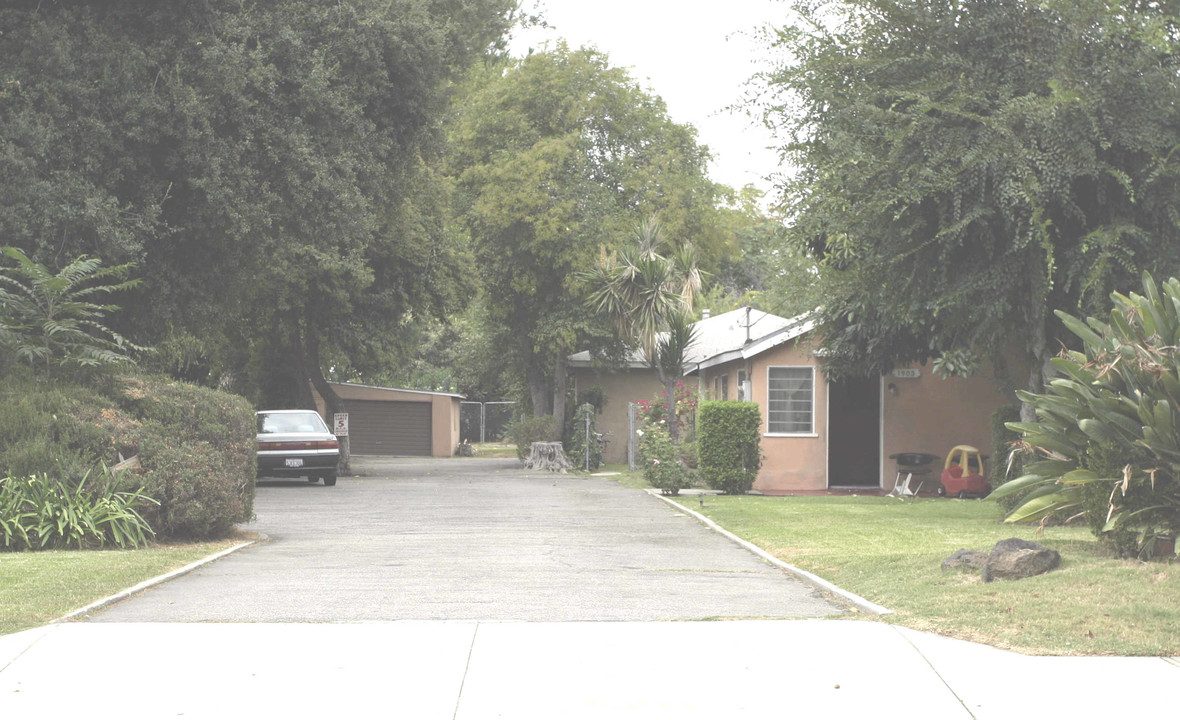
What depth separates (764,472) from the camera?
23906 mm

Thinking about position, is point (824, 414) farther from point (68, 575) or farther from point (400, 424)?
point (400, 424)

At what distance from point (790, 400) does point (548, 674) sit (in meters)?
18.0

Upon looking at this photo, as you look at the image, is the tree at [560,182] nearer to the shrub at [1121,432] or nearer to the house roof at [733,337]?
the house roof at [733,337]

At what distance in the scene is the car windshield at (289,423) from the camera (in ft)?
85.4

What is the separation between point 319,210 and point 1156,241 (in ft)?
40.1

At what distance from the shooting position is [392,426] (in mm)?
48625

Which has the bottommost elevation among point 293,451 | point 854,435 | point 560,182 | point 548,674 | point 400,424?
point 548,674

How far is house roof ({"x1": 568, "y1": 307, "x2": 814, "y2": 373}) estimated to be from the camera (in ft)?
76.7

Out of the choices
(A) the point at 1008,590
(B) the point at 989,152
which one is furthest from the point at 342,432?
(A) the point at 1008,590

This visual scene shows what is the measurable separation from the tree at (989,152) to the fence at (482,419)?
127 ft

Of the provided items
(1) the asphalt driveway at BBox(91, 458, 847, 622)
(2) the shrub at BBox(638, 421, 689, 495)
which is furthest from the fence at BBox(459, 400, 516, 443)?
(1) the asphalt driveway at BBox(91, 458, 847, 622)

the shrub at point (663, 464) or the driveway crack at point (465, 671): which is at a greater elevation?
the shrub at point (663, 464)

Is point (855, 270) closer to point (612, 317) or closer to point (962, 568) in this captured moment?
point (962, 568)

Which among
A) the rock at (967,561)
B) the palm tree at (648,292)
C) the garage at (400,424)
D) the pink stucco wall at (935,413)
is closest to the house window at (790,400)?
the pink stucco wall at (935,413)
